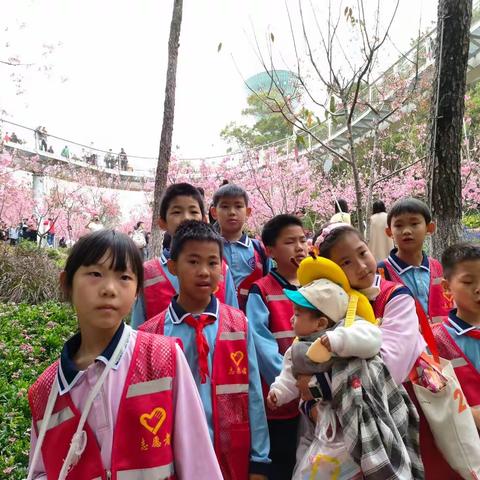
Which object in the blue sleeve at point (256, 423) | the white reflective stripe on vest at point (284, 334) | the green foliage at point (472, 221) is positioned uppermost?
the green foliage at point (472, 221)

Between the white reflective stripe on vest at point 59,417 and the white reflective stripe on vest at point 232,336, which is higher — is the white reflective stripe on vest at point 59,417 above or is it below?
below

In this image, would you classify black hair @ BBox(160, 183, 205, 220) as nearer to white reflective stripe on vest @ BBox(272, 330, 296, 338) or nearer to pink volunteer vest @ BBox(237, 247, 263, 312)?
pink volunteer vest @ BBox(237, 247, 263, 312)

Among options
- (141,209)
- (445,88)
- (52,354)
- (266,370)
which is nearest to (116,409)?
(266,370)

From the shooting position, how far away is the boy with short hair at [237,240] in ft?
9.05

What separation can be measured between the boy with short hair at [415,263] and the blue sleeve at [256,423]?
41.8 inches

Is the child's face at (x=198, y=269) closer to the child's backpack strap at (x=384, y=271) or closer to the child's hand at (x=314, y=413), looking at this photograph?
the child's hand at (x=314, y=413)

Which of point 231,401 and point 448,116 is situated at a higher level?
point 448,116

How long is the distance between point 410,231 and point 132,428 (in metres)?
1.94

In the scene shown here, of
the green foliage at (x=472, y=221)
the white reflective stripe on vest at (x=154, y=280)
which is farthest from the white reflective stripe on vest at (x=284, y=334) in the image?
the green foliage at (x=472, y=221)

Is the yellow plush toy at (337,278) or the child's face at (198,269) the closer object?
the yellow plush toy at (337,278)

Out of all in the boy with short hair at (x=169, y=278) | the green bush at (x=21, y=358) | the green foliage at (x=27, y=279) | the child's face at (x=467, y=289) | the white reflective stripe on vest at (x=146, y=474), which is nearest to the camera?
the white reflective stripe on vest at (x=146, y=474)

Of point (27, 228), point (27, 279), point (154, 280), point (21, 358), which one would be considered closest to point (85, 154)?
point (27, 228)

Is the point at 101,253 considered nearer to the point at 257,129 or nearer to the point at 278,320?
the point at 278,320

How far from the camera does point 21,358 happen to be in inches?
180
